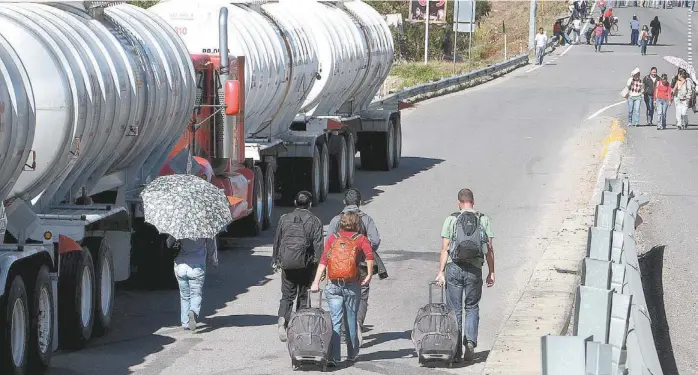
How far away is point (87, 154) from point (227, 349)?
7.62 ft

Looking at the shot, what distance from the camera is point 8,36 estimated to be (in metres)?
12.2

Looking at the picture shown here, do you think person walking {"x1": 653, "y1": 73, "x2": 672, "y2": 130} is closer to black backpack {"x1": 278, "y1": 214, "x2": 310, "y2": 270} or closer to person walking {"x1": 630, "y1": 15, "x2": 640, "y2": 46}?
black backpack {"x1": 278, "y1": 214, "x2": 310, "y2": 270}

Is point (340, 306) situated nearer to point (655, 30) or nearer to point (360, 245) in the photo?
point (360, 245)

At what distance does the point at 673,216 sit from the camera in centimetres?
2225

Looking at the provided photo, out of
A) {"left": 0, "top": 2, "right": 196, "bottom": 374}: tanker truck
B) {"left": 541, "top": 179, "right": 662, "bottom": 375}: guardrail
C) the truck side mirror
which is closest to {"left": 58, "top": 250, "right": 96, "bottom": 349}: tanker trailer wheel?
{"left": 0, "top": 2, "right": 196, "bottom": 374}: tanker truck

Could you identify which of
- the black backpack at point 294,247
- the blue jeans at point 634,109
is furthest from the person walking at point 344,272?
the blue jeans at point 634,109

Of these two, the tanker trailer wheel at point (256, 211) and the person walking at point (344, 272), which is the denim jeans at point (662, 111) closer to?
the tanker trailer wheel at point (256, 211)

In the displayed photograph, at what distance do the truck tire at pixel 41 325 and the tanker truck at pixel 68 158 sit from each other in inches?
0.4

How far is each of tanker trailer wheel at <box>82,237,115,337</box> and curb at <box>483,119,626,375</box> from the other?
3.80 metres

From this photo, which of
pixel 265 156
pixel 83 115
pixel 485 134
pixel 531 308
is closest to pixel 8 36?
pixel 83 115

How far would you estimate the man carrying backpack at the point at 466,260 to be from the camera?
12.0 meters

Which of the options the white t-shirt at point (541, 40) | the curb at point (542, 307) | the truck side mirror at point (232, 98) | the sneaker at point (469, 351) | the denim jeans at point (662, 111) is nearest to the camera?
the curb at point (542, 307)

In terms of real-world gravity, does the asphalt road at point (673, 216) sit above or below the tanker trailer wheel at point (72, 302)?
below

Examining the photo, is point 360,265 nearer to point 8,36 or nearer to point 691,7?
point 8,36
